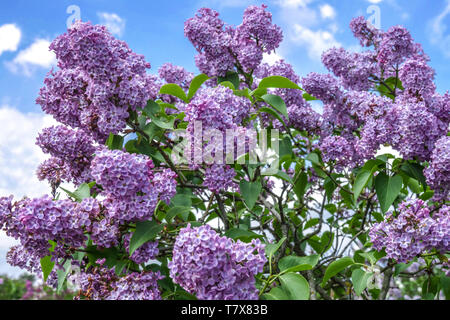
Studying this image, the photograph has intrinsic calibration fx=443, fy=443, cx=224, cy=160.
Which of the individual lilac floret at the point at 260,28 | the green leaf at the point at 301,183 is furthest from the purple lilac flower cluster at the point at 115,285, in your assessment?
the individual lilac floret at the point at 260,28

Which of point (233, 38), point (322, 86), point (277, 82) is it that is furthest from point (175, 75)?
point (277, 82)

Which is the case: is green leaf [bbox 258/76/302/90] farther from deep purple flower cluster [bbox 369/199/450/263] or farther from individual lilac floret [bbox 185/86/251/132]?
deep purple flower cluster [bbox 369/199/450/263]

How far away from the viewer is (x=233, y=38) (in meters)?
3.21

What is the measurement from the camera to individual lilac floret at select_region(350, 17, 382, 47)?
4.14 metres

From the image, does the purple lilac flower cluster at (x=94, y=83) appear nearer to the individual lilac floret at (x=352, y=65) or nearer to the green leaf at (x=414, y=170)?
the green leaf at (x=414, y=170)

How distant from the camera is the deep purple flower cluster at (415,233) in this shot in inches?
84.7

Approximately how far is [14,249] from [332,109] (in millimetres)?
2452

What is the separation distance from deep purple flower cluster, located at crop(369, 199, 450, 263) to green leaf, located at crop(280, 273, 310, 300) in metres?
0.65

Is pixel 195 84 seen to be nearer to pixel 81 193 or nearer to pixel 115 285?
pixel 81 193

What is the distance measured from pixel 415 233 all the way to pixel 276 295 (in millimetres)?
847

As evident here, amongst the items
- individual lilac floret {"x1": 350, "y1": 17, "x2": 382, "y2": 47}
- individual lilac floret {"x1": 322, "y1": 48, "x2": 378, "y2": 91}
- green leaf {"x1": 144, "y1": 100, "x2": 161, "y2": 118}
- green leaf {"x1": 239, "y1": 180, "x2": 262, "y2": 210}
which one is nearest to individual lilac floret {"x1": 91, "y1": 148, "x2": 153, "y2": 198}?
green leaf {"x1": 144, "y1": 100, "x2": 161, "y2": 118}
